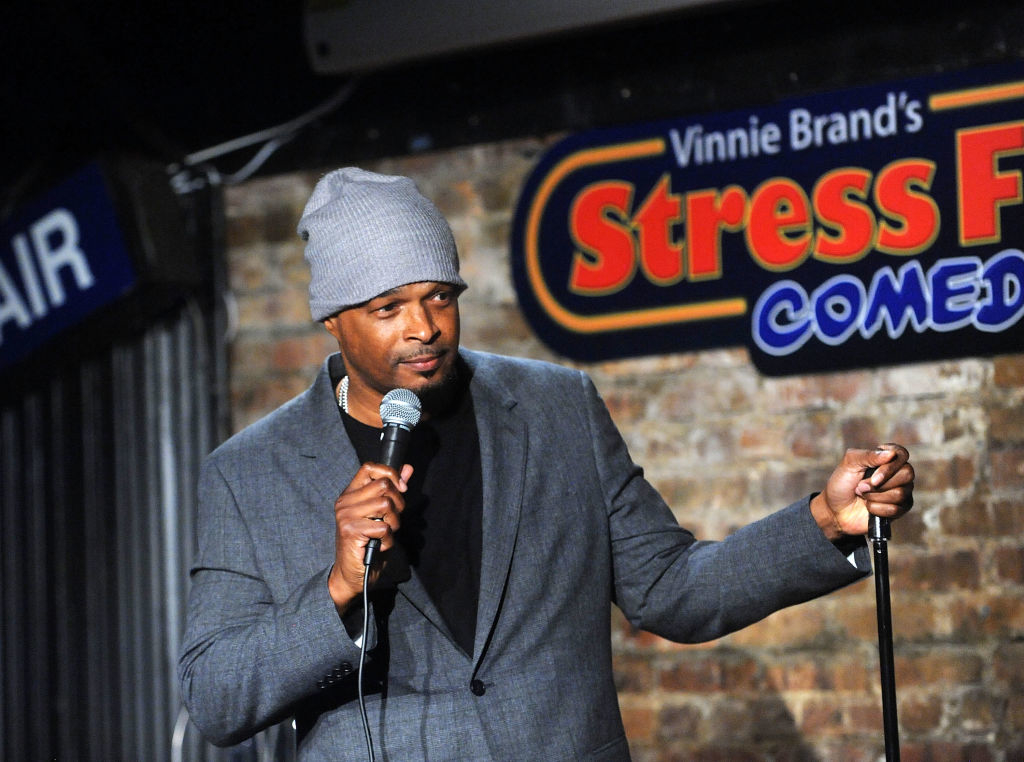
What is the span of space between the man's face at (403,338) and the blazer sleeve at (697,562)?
0.35 metres

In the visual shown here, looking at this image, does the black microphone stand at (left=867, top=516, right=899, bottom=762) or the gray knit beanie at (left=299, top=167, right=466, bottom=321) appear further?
the gray knit beanie at (left=299, top=167, right=466, bottom=321)

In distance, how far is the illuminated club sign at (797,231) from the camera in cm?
319

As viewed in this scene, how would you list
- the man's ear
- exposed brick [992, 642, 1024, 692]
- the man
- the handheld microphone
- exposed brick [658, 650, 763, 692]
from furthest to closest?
1. exposed brick [658, 650, 763, 692]
2. exposed brick [992, 642, 1024, 692]
3. the man's ear
4. the man
5. the handheld microphone

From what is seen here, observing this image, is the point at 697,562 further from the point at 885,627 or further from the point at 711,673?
the point at 711,673

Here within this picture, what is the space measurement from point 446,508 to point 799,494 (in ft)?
4.95

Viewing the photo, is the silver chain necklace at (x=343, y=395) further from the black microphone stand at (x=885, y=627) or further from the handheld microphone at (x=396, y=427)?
the black microphone stand at (x=885, y=627)

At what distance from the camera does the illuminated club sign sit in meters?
3.19

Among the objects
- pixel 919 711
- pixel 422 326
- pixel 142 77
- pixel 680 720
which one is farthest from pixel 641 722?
pixel 142 77

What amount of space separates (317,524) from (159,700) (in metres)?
2.30

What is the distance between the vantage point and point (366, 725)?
195 cm

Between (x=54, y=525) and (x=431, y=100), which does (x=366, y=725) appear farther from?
(x=54, y=525)

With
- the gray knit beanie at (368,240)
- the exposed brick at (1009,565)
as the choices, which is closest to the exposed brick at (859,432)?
the exposed brick at (1009,565)

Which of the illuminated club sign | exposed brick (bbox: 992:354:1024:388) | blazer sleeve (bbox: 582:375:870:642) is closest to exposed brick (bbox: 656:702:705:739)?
the illuminated club sign

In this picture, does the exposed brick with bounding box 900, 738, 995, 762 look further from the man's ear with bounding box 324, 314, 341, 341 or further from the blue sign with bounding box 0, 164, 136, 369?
the blue sign with bounding box 0, 164, 136, 369
